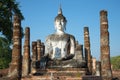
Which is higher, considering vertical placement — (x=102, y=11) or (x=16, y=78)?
(x=102, y=11)

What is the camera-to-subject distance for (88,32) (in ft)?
55.4

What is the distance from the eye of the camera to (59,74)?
11.6 m

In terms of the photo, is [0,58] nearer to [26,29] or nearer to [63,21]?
[26,29]

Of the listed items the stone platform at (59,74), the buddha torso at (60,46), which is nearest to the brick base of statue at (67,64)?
the stone platform at (59,74)

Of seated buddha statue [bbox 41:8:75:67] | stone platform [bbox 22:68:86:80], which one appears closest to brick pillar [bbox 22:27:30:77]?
seated buddha statue [bbox 41:8:75:67]

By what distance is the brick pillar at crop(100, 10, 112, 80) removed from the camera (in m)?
11.3

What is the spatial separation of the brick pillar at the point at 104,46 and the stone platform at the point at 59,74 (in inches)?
35.0

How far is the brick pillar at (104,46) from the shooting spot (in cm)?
1134

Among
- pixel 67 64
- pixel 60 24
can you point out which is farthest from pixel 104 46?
pixel 60 24

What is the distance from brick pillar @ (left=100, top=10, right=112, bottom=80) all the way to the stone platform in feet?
2.92

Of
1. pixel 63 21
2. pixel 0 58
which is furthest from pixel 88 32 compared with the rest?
pixel 0 58

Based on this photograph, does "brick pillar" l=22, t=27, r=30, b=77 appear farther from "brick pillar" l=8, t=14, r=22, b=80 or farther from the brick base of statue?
"brick pillar" l=8, t=14, r=22, b=80

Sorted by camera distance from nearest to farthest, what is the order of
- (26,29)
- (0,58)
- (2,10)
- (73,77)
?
(73,77), (26,29), (2,10), (0,58)

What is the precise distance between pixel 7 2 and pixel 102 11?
7.73 meters
